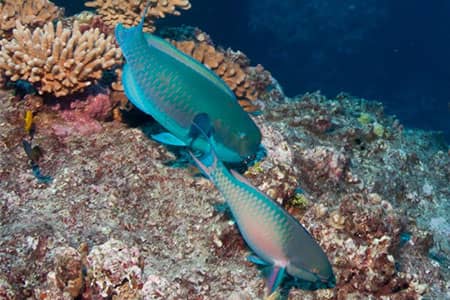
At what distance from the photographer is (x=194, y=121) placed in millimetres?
2783

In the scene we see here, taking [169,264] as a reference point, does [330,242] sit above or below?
above

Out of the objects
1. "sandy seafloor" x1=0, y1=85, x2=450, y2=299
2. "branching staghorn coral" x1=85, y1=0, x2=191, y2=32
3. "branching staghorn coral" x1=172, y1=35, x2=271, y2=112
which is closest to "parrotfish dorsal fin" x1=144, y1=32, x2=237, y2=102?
"sandy seafloor" x1=0, y1=85, x2=450, y2=299

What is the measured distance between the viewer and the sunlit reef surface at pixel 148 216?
3014mm

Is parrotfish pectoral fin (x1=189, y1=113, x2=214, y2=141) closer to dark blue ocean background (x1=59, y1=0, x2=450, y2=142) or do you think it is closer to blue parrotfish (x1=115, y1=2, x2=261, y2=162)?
blue parrotfish (x1=115, y1=2, x2=261, y2=162)

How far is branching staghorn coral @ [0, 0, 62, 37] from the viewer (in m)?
5.88

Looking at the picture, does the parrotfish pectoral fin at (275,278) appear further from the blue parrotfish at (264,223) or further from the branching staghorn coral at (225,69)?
the branching staghorn coral at (225,69)

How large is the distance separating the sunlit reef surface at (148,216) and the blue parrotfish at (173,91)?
32.4 inches

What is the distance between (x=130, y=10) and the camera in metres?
6.57

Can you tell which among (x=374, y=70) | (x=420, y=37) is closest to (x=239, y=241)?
(x=374, y=70)

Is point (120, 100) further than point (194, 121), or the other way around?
point (120, 100)

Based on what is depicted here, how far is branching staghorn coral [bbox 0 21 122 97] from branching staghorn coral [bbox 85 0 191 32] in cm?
183

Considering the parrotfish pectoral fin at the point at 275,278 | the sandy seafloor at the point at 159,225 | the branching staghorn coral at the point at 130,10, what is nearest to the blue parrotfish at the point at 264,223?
the parrotfish pectoral fin at the point at 275,278

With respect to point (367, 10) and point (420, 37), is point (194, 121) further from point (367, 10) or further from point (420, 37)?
point (420, 37)

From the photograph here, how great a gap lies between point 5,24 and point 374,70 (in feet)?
90.2
